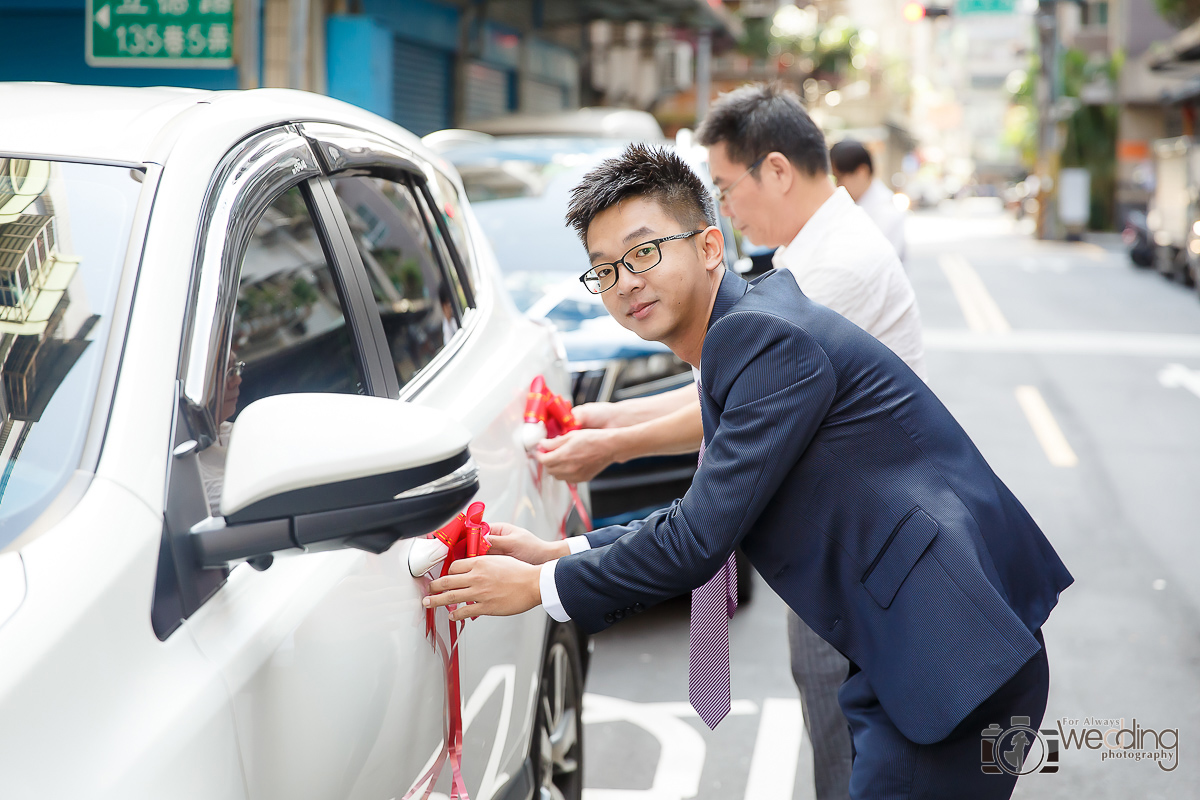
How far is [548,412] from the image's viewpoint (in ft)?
9.42

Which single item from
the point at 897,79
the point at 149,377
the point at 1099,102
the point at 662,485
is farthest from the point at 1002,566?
the point at 897,79

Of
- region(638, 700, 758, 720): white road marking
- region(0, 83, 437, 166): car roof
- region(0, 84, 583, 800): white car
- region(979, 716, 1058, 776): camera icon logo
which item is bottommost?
region(638, 700, 758, 720): white road marking

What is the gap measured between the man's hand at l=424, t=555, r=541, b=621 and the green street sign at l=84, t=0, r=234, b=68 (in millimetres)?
6193

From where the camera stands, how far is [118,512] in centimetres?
133

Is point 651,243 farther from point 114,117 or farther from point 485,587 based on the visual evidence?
point 114,117

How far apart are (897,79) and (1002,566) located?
81129mm

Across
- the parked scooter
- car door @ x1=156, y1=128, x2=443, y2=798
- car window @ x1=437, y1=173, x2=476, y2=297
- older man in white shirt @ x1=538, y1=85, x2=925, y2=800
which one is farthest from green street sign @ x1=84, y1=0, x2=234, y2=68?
the parked scooter

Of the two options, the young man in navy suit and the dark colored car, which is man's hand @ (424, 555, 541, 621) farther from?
the dark colored car

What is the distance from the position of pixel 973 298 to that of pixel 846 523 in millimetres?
Answer: 17093

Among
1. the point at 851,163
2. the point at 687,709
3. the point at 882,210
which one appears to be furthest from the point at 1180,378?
the point at 687,709

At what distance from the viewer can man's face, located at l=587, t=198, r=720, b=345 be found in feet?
6.81

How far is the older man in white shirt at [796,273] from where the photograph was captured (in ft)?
9.56

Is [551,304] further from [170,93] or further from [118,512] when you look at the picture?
[118,512]

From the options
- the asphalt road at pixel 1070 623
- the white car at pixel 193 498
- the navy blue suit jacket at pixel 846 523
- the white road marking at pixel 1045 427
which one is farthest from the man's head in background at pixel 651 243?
the white road marking at pixel 1045 427
